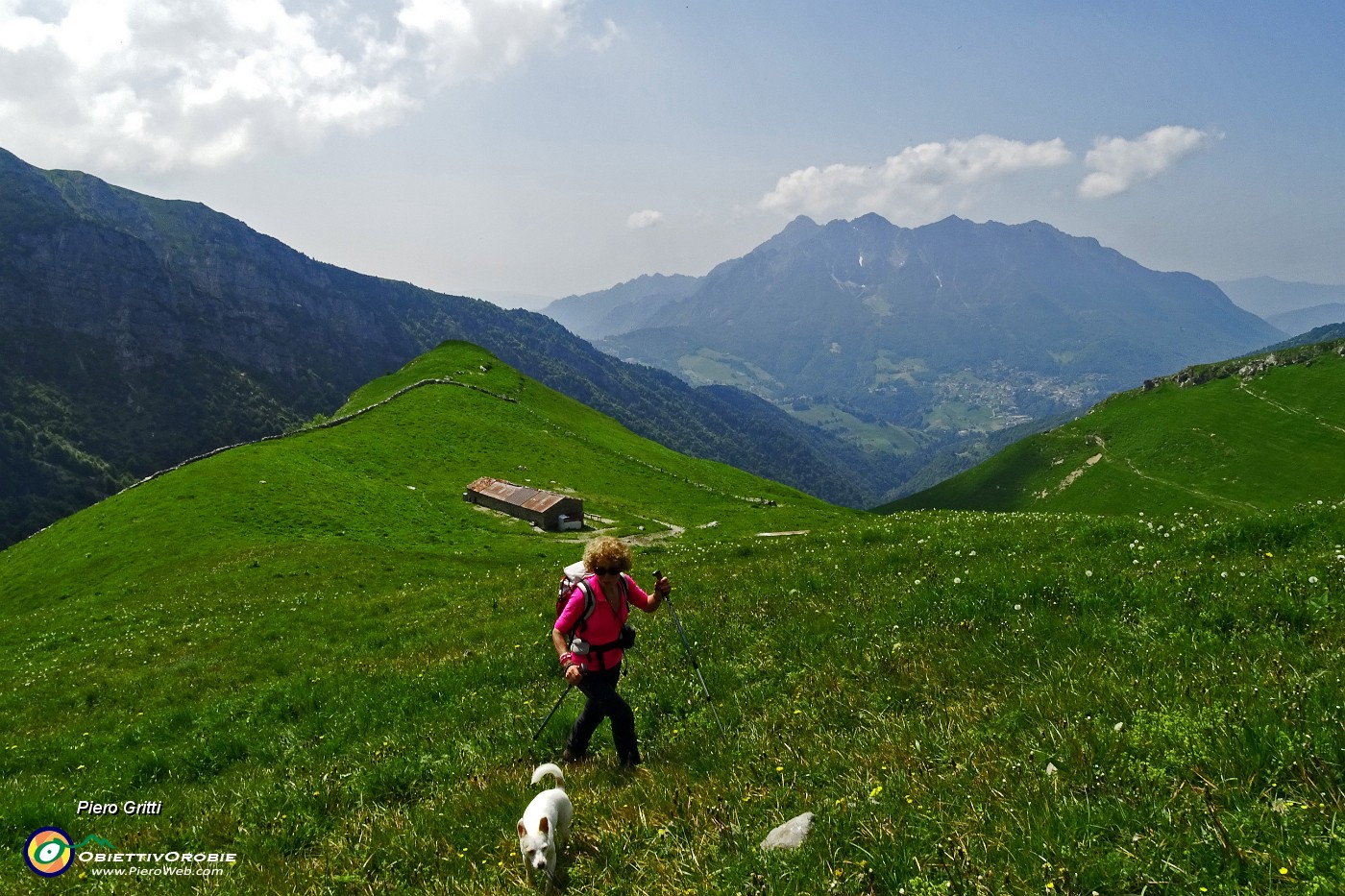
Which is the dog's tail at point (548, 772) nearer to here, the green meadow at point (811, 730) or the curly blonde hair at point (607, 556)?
the green meadow at point (811, 730)

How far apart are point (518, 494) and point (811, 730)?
197 feet

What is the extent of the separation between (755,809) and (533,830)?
1.85m

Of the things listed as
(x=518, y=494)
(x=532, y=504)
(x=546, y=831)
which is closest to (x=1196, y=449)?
(x=532, y=504)

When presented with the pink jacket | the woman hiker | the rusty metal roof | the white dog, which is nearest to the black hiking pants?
the woman hiker

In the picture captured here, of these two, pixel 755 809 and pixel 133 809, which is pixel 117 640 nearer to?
pixel 133 809

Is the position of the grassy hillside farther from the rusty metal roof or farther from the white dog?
the white dog

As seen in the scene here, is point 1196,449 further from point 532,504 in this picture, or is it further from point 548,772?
point 548,772

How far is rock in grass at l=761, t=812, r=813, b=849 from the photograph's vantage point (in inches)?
193

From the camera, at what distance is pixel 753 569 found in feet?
58.5

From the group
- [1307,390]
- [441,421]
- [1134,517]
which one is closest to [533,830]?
[1134,517]

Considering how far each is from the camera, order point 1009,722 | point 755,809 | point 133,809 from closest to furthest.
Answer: point 755,809, point 1009,722, point 133,809

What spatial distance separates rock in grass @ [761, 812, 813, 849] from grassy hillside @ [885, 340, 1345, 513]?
Result: 14432 cm

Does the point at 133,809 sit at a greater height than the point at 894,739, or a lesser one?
lesser

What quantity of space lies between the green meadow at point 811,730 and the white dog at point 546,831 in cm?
26
